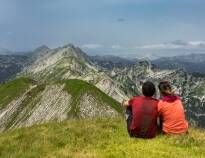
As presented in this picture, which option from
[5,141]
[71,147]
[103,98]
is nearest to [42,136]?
[5,141]

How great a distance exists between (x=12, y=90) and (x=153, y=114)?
6330 inches

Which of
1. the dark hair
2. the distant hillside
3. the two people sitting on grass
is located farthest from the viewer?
the distant hillside

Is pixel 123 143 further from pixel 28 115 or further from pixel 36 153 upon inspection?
pixel 28 115

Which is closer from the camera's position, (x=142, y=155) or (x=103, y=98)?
(x=142, y=155)

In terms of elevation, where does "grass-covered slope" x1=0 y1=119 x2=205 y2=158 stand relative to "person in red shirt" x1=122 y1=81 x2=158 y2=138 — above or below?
below

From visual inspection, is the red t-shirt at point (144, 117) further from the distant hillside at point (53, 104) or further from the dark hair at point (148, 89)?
the distant hillside at point (53, 104)

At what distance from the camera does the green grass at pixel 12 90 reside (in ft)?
570

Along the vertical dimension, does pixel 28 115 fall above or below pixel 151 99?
below

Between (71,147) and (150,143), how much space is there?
3974mm

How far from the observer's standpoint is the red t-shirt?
2495 centimetres

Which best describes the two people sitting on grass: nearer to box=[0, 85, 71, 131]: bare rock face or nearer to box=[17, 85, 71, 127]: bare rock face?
box=[0, 85, 71, 131]: bare rock face

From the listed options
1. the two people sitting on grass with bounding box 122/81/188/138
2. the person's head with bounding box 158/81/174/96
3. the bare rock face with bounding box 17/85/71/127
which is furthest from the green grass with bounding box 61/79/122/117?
the two people sitting on grass with bounding box 122/81/188/138

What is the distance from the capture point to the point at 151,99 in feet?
85.3

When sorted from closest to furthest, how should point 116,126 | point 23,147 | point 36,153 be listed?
point 36,153 → point 23,147 → point 116,126
